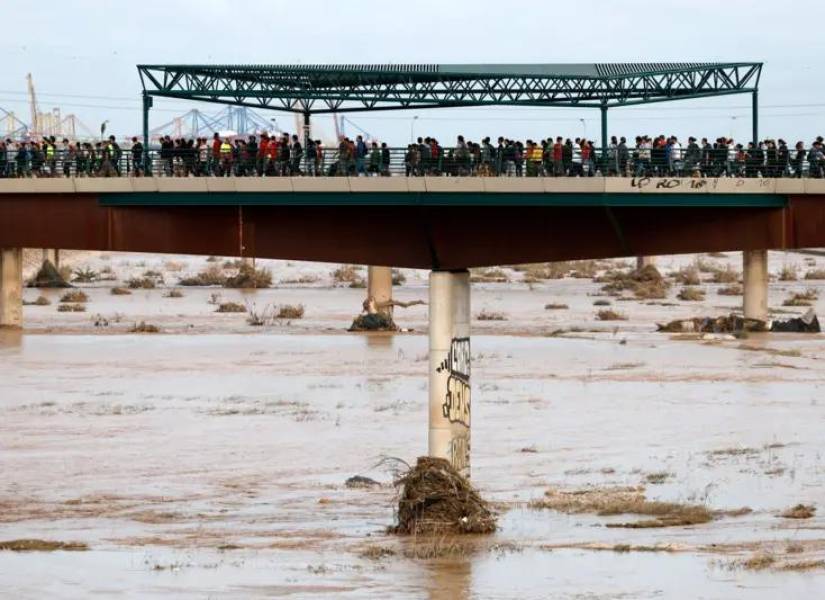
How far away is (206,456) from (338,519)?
8664 millimetres

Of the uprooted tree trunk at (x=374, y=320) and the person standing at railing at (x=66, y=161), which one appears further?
the uprooted tree trunk at (x=374, y=320)

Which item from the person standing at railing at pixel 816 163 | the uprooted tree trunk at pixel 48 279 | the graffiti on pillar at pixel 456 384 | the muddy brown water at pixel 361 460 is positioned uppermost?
the person standing at railing at pixel 816 163

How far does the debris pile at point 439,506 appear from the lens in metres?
29.9

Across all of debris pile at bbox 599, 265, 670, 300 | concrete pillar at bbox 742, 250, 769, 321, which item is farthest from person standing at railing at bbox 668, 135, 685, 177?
debris pile at bbox 599, 265, 670, 300

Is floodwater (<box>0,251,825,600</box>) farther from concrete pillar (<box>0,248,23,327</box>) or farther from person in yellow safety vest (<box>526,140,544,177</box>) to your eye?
person in yellow safety vest (<box>526,140,544,177</box>)

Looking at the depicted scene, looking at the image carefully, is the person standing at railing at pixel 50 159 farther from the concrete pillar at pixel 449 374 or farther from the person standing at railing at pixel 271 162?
the concrete pillar at pixel 449 374

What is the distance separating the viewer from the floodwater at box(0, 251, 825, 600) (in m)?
26.2

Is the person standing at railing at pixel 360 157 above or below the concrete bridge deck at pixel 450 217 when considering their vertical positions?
above

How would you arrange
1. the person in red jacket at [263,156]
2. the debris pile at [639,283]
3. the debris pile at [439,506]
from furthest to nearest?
the debris pile at [639,283]
the person in red jacket at [263,156]
the debris pile at [439,506]

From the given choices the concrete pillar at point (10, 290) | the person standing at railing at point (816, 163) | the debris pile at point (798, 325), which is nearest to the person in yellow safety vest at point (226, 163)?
the person standing at railing at point (816, 163)

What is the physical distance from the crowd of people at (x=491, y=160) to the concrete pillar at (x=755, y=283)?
32.0 meters

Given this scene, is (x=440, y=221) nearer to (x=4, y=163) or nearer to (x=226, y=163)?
(x=226, y=163)

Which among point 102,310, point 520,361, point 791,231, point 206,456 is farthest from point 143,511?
point 102,310

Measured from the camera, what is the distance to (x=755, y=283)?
7238cm
